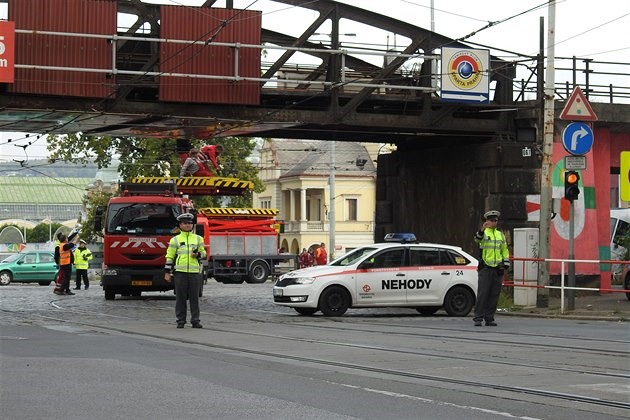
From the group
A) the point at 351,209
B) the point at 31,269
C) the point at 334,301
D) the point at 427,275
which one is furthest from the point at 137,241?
the point at 351,209

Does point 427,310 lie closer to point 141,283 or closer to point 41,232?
point 141,283

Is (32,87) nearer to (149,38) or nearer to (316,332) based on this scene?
(149,38)

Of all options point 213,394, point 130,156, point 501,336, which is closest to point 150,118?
point 501,336

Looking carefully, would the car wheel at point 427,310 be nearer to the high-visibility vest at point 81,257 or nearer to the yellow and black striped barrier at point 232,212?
the high-visibility vest at point 81,257

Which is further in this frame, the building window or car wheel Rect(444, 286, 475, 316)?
the building window

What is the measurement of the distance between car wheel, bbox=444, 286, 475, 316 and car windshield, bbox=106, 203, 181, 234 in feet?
29.3

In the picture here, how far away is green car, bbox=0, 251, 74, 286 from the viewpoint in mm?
49656

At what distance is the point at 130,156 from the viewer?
208 feet

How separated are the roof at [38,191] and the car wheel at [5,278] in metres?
143

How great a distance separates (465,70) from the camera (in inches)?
1132

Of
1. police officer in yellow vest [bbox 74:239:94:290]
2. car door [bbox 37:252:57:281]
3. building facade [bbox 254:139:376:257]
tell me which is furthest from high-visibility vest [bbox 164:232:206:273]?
building facade [bbox 254:139:376:257]

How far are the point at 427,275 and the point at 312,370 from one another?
39.6 ft

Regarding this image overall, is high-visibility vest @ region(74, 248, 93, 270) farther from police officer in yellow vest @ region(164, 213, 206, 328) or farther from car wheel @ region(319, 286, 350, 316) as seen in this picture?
police officer in yellow vest @ region(164, 213, 206, 328)

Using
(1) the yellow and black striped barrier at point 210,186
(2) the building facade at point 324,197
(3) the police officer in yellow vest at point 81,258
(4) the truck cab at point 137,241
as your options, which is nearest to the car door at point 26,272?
(3) the police officer in yellow vest at point 81,258
